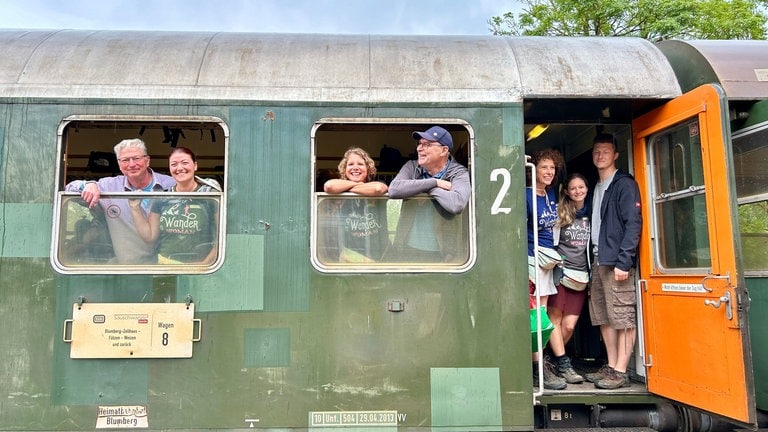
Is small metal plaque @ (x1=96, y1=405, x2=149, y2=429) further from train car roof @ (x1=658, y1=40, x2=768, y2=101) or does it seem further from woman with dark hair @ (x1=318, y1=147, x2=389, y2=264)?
train car roof @ (x1=658, y1=40, x2=768, y2=101)

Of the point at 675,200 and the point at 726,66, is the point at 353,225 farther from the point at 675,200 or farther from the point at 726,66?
the point at 726,66

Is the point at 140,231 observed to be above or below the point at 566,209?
below

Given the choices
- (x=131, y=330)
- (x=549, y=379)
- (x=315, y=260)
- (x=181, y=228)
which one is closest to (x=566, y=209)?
(x=549, y=379)

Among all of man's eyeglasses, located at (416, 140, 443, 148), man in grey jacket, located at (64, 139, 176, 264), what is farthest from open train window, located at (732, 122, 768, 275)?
man in grey jacket, located at (64, 139, 176, 264)

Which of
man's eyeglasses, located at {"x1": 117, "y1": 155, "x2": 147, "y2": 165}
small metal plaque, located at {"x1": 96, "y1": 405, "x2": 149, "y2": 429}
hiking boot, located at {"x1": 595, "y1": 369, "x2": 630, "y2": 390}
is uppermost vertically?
man's eyeglasses, located at {"x1": 117, "y1": 155, "x2": 147, "y2": 165}

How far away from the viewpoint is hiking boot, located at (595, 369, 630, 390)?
3.67 m

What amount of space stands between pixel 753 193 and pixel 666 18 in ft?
32.3

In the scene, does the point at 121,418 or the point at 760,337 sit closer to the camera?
the point at 121,418

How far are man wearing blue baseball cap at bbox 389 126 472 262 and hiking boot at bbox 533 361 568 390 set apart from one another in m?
1.12

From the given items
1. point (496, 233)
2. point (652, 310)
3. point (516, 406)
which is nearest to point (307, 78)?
point (496, 233)

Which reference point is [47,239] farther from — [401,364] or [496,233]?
[496,233]

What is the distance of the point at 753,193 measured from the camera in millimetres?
3479

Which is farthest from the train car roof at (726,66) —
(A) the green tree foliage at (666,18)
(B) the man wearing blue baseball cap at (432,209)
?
(A) the green tree foliage at (666,18)

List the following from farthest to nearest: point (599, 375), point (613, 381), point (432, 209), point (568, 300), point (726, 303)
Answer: point (568, 300) → point (599, 375) → point (613, 381) → point (432, 209) → point (726, 303)
